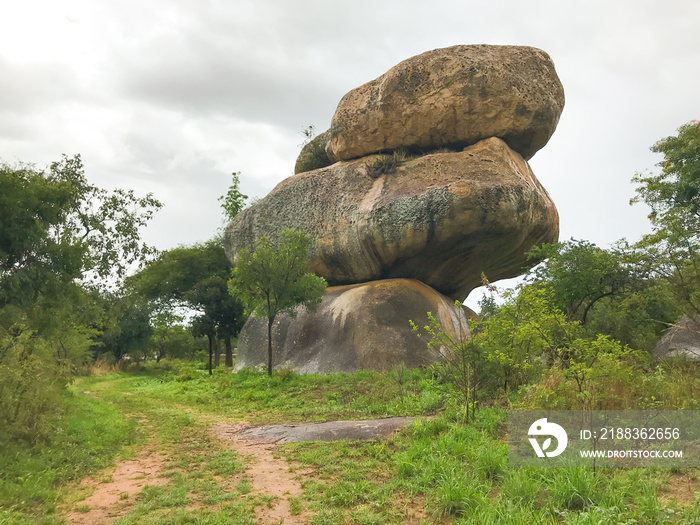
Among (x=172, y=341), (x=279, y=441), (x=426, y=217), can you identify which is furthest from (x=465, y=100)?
(x=172, y=341)

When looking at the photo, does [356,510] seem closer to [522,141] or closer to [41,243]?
[41,243]

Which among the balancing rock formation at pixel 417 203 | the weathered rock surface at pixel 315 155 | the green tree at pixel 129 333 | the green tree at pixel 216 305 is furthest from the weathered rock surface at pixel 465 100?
the green tree at pixel 129 333

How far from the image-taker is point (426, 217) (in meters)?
16.8

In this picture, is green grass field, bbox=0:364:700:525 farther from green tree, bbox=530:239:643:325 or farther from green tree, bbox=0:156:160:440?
green tree, bbox=530:239:643:325

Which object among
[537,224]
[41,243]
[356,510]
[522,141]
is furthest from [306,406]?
[522,141]

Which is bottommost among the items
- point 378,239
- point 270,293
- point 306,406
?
point 306,406

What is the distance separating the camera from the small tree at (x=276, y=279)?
16.7 meters

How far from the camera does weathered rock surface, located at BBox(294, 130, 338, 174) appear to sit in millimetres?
23516

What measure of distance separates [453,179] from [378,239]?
10.9 feet

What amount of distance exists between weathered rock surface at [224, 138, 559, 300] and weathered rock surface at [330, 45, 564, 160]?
0.91 m

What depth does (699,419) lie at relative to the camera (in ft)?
17.8

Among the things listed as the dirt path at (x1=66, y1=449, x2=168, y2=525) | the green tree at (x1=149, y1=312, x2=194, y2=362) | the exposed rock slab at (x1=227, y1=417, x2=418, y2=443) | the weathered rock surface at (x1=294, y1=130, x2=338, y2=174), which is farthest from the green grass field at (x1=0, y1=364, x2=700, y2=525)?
the green tree at (x1=149, y1=312, x2=194, y2=362)

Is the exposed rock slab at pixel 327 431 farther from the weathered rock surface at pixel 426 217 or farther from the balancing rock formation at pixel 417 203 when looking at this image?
the weathered rock surface at pixel 426 217

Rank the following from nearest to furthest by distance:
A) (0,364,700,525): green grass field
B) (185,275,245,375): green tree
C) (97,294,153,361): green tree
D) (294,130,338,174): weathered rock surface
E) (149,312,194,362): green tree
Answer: (0,364,700,525): green grass field
(294,130,338,174): weathered rock surface
(185,275,245,375): green tree
(97,294,153,361): green tree
(149,312,194,362): green tree
